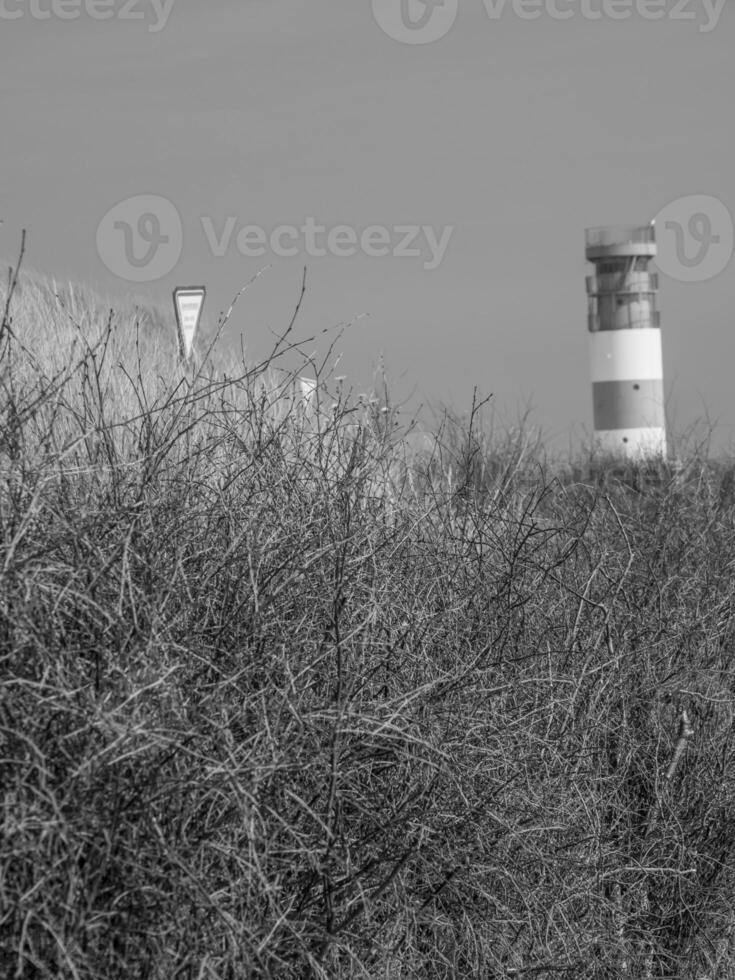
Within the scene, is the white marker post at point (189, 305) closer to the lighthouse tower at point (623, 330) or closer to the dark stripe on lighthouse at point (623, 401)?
the lighthouse tower at point (623, 330)

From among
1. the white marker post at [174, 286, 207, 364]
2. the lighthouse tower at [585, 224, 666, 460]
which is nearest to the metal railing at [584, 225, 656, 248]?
the lighthouse tower at [585, 224, 666, 460]

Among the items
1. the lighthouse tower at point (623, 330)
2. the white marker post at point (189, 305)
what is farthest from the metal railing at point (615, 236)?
the white marker post at point (189, 305)

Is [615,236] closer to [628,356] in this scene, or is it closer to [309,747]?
[628,356]

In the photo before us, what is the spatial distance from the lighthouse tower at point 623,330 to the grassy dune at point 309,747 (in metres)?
34.4

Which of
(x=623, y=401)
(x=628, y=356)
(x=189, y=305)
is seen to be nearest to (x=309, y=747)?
(x=189, y=305)

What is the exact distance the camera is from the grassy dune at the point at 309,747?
2354 mm

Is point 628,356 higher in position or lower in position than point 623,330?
lower

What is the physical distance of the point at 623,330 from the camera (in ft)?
133

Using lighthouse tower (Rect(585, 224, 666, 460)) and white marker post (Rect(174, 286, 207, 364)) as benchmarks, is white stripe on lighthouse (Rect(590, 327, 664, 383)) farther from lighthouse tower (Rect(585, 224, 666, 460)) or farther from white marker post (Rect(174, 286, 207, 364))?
white marker post (Rect(174, 286, 207, 364))

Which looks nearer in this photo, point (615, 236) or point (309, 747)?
point (309, 747)

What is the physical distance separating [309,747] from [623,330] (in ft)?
127

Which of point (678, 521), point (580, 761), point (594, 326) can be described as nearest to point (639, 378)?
point (594, 326)

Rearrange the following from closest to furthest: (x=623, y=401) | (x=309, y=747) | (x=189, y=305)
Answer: (x=309, y=747)
(x=189, y=305)
(x=623, y=401)

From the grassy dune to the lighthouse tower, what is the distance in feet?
113
